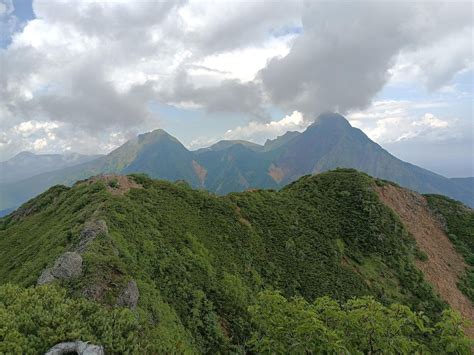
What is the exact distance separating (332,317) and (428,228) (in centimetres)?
4804

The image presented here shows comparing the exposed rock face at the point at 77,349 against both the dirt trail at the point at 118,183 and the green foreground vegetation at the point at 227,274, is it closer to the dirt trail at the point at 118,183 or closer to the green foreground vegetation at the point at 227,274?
the green foreground vegetation at the point at 227,274

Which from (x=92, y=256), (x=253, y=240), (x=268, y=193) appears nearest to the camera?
(x=92, y=256)

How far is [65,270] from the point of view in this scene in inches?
672

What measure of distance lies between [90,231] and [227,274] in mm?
12297

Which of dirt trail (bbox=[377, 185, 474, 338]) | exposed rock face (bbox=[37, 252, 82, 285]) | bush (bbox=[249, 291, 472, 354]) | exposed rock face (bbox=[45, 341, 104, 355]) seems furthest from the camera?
dirt trail (bbox=[377, 185, 474, 338])

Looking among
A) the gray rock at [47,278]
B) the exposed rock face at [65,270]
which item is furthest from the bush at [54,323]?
the exposed rock face at [65,270]

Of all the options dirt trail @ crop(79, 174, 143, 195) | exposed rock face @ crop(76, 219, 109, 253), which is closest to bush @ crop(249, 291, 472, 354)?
exposed rock face @ crop(76, 219, 109, 253)

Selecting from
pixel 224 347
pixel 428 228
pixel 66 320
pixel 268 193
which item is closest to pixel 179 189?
pixel 268 193

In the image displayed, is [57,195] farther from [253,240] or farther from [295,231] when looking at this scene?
[295,231]

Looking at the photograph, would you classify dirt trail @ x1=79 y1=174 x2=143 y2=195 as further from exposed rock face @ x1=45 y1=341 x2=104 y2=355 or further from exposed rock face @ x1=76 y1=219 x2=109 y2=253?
exposed rock face @ x1=45 y1=341 x2=104 y2=355

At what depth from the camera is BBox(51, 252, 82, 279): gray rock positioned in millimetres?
16906

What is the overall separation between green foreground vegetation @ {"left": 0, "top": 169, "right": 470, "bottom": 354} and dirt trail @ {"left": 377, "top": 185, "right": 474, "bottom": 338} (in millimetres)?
2731

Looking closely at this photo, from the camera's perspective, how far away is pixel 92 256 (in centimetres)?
1864

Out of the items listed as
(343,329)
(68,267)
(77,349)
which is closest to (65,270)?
(68,267)
